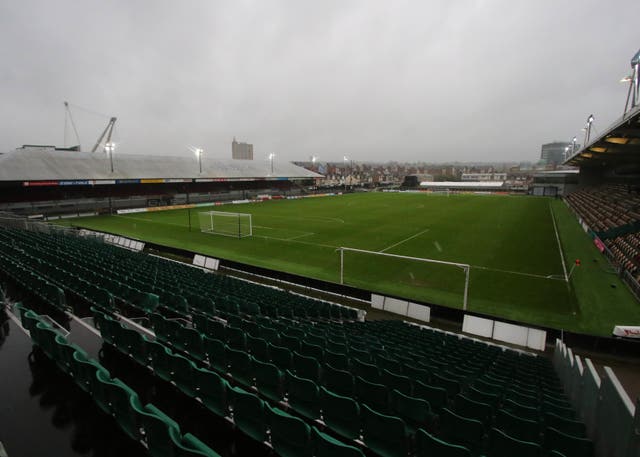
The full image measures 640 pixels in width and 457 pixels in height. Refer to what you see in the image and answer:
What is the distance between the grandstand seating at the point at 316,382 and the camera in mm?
3771

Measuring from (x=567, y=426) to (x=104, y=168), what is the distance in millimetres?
57595

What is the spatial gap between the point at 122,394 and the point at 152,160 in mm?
64115

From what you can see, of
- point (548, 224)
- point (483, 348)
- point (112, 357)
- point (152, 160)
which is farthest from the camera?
point (152, 160)

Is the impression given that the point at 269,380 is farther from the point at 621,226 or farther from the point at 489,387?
the point at 621,226

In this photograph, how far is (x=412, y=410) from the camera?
457 centimetres

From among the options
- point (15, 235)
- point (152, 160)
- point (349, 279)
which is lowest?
point (349, 279)

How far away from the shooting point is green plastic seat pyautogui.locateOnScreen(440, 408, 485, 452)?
410 cm

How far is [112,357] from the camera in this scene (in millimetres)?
5965

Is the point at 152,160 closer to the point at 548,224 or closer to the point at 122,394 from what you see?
the point at 548,224

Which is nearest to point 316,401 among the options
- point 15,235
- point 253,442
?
point 253,442

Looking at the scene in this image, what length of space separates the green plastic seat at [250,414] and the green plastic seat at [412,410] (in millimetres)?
1807

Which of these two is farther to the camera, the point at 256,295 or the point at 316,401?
the point at 256,295

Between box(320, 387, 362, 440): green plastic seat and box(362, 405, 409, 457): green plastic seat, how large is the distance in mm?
110

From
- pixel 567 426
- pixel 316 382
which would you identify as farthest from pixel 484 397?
pixel 316 382
